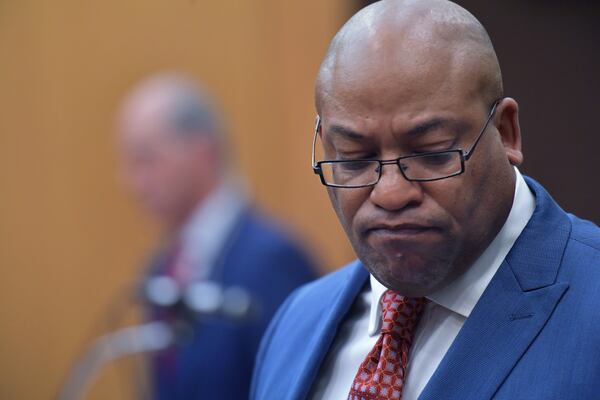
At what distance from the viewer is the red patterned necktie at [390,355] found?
138cm

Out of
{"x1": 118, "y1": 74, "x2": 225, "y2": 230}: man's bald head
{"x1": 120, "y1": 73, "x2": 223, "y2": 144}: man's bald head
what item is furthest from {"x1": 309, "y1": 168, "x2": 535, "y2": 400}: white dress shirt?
{"x1": 120, "y1": 73, "x2": 223, "y2": 144}: man's bald head

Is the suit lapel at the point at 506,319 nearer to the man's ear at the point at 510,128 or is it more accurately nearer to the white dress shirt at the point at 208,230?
the man's ear at the point at 510,128

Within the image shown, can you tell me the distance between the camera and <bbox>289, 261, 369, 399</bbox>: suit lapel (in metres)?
1.54

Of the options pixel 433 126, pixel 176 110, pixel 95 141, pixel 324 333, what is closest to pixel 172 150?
pixel 176 110

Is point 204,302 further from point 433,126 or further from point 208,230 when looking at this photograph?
point 433,126

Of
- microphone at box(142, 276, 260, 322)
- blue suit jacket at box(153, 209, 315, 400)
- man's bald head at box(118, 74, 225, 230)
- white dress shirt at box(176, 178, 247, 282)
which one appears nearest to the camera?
microphone at box(142, 276, 260, 322)

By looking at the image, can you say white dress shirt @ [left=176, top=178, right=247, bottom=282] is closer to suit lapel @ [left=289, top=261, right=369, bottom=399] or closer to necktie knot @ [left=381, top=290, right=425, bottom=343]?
suit lapel @ [left=289, top=261, right=369, bottom=399]

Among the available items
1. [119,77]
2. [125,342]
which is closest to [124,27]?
[119,77]

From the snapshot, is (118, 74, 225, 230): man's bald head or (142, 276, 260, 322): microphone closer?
(142, 276, 260, 322): microphone

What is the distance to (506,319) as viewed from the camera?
4.36 ft

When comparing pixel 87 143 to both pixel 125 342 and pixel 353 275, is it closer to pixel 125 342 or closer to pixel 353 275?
pixel 125 342

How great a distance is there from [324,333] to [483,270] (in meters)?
0.31

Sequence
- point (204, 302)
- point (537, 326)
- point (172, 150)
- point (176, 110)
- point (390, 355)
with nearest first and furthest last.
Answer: point (537, 326), point (390, 355), point (204, 302), point (172, 150), point (176, 110)

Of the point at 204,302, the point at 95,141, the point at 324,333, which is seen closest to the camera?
the point at 324,333
